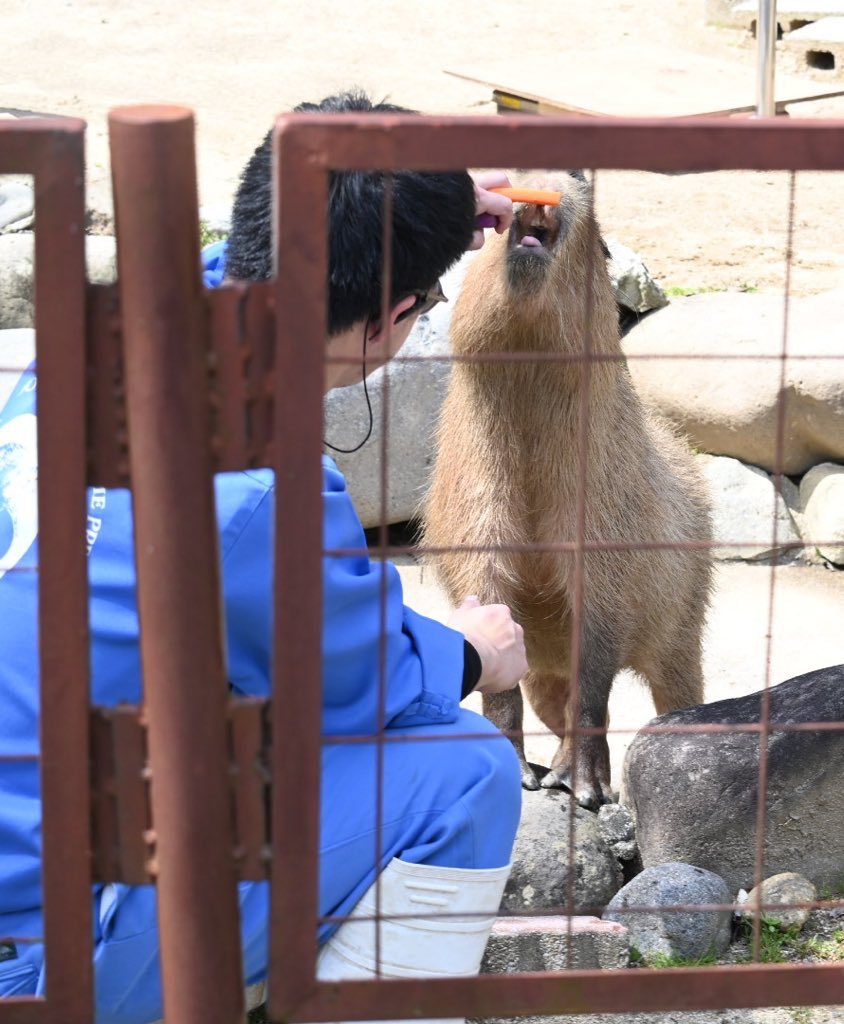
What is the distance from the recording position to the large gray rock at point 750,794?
126 inches

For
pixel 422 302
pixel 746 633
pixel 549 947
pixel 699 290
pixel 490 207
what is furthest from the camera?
pixel 699 290

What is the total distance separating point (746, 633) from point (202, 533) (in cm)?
435

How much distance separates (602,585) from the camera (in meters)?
3.96

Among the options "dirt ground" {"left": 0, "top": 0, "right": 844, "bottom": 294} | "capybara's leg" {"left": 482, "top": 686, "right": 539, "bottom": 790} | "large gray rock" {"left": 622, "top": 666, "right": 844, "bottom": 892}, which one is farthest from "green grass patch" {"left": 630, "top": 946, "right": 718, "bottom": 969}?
"dirt ground" {"left": 0, "top": 0, "right": 844, "bottom": 294}

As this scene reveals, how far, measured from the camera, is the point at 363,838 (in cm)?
215

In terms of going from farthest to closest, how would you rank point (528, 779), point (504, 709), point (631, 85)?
point (631, 85), point (504, 709), point (528, 779)

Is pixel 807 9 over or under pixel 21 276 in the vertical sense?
over

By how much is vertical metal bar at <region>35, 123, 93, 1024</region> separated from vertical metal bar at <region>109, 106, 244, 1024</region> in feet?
0.17

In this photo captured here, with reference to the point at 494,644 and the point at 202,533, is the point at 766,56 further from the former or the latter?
the point at 202,533

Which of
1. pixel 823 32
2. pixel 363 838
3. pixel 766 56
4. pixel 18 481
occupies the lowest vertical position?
pixel 363 838

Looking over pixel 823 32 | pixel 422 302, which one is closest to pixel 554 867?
pixel 422 302

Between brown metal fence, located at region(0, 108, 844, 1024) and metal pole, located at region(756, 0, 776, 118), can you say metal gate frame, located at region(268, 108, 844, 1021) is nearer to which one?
brown metal fence, located at region(0, 108, 844, 1024)

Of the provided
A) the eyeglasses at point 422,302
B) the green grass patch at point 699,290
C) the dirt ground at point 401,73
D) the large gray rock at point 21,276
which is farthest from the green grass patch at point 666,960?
the dirt ground at point 401,73

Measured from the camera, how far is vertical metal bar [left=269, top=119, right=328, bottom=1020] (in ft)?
4.96
